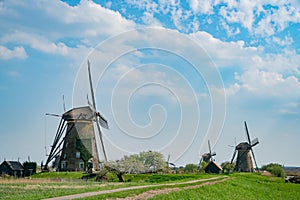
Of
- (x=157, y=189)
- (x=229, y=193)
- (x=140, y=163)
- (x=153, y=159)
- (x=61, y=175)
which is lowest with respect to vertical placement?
(x=229, y=193)

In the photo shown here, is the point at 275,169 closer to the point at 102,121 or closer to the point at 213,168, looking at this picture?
the point at 213,168

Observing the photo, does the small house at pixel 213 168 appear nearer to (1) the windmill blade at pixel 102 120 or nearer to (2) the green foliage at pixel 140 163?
(2) the green foliage at pixel 140 163

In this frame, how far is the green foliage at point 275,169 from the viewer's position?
7512 centimetres

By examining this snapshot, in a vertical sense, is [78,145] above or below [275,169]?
above

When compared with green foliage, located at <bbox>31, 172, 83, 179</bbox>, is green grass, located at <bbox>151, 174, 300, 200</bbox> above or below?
below

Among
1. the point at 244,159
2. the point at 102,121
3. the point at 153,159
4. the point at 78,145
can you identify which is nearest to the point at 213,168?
the point at 244,159

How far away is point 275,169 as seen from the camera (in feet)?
251

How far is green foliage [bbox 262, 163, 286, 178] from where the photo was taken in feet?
246

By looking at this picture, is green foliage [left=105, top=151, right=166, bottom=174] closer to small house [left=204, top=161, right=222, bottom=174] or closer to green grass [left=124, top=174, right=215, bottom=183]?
green grass [left=124, top=174, right=215, bottom=183]

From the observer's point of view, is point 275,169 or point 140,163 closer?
point 140,163

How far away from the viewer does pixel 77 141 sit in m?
58.7

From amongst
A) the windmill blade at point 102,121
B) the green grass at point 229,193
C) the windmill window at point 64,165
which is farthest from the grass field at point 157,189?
Answer: the windmill blade at point 102,121

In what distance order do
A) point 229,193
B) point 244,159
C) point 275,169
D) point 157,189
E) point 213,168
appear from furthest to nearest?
1. point 275,169
2. point 244,159
3. point 213,168
4. point 229,193
5. point 157,189

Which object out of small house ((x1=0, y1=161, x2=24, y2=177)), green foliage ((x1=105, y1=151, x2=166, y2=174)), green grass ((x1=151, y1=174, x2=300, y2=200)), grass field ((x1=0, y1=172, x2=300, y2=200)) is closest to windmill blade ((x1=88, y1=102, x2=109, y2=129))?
green foliage ((x1=105, y1=151, x2=166, y2=174))
